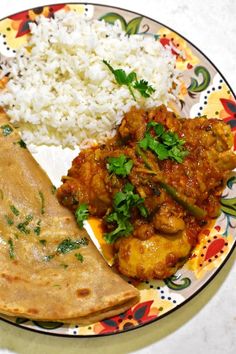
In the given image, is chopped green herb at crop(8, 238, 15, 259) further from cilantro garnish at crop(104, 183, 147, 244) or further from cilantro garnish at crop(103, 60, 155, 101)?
cilantro garnish at crop(103, 60, 155, 101)

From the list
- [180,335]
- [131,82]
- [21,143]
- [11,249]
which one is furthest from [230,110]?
[11,249]

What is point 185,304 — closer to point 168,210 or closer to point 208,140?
point 168,210

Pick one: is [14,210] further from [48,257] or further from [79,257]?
[79,257]

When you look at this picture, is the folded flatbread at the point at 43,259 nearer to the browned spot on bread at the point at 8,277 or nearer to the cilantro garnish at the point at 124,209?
the browned spot on bread at the point at 8,277

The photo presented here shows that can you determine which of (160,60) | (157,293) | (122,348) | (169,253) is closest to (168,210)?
A: (169,253)

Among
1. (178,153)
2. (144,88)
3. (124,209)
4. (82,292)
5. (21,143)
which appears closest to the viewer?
(82,292)

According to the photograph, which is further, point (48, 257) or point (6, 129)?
point (6, 129)

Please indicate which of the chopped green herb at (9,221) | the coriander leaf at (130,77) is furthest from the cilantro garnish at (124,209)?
the coriander leaf at (130,77)
